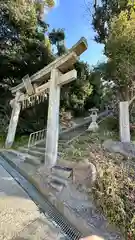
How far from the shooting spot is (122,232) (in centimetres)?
206

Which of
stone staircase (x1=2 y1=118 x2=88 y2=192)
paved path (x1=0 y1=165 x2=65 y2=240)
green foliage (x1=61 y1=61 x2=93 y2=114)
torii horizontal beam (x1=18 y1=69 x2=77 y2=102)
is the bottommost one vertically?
paved path (x1=0 y1=165 x2=65 y2=240)

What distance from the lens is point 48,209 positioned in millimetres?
2703

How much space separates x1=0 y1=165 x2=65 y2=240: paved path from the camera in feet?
6.68

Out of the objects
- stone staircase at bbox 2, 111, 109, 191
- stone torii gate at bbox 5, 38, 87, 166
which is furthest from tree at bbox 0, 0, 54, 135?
stone staircase at bbox 2, 111, 109, 191

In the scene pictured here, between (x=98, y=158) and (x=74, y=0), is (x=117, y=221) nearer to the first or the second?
(x=98, y=158)

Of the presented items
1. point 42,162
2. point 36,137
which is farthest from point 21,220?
point 36,137

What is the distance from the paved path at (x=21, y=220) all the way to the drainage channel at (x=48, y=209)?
0.07m

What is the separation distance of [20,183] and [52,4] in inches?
392

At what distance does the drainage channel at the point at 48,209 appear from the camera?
2.16 metres

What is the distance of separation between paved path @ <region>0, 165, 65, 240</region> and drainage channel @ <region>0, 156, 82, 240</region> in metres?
0.07

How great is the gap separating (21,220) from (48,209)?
46 cm

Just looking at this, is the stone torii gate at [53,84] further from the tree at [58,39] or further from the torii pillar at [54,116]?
the tree at [58,39]

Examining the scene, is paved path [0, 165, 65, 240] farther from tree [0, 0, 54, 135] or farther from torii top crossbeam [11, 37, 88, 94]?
tree [0, 0, 54, 135]

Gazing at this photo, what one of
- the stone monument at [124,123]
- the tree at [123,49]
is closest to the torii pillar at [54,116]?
the stone monument at [124,123]
